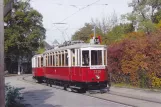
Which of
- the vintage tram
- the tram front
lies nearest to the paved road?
the vintage tram

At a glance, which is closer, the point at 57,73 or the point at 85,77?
the point at 85,77

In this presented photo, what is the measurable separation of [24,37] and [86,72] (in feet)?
165

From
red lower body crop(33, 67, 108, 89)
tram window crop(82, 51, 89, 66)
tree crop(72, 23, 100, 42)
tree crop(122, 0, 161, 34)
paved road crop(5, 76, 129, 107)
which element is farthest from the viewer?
tree crop(72, 23, 100, 42)

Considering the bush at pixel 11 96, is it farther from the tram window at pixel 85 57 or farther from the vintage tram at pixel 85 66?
the tram window at pixel 85 57

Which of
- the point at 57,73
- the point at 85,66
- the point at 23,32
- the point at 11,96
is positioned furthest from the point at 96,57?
the point at 23,32

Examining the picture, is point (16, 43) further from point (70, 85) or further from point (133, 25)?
point (70, 85)

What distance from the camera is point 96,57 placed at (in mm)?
20062

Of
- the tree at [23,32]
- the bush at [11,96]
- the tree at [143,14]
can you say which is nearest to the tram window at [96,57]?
the bush at [11,96]

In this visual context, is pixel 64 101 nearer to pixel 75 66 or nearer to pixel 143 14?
pixel 75 66

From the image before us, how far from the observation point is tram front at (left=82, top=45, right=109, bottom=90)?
19.5 meters

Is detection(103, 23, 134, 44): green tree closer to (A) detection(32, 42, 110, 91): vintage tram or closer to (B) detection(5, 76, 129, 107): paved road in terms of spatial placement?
(A) detection(32, 42, 110, 91): vintage tram

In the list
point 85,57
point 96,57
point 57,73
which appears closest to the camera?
point 85,57

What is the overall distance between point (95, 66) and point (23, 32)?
50074 millimetres

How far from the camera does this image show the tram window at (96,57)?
780 inches
